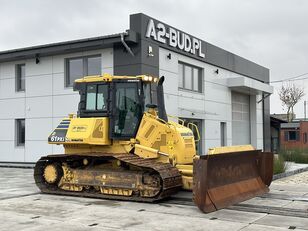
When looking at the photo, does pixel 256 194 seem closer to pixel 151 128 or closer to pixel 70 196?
pixel 151 128

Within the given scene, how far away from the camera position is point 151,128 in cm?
1162

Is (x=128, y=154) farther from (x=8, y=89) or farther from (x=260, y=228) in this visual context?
(x=8, y=89)

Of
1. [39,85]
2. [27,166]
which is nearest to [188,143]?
[27,166]

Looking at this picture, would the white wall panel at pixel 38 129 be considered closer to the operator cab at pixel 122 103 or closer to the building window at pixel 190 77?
the building window at pixel 190 77

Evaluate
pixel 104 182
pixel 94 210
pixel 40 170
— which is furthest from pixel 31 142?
pixel 94 210

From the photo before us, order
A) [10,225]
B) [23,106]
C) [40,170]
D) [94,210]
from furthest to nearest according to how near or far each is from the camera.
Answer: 1. [23,106]
2. [40,170]
3. [94,210]
4. [10,225]

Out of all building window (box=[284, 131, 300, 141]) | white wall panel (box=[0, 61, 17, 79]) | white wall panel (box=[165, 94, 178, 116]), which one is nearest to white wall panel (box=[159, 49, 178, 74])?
white wall panel (box=[165, 94, 178, 116])

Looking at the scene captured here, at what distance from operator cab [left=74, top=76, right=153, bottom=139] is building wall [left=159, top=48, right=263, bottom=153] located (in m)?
7.77

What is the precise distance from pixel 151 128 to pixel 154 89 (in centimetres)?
181

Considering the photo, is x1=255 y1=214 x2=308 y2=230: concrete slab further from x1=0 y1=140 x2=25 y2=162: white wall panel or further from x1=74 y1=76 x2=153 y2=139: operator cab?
x1=0 y1=140 x2=25 y2=162: white wall panel

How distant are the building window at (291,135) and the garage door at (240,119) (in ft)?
63.6

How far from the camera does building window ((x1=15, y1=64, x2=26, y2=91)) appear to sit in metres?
22.3

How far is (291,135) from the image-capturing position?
48.6 metres

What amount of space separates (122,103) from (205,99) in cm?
1240
